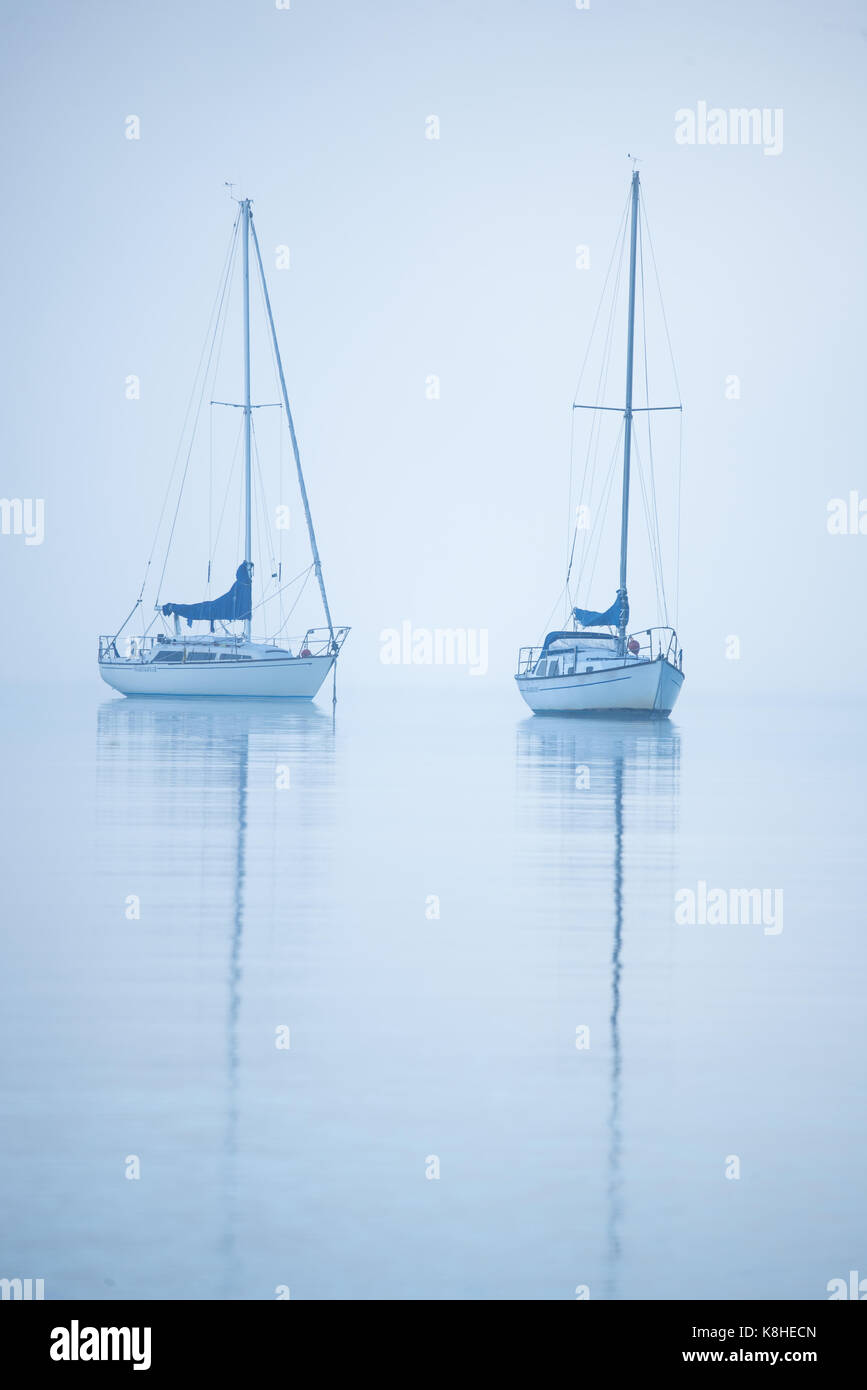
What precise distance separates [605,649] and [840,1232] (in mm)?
47808

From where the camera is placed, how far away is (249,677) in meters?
65.6

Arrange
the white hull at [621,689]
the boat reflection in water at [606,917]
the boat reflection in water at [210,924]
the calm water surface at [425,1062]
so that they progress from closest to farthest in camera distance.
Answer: the calm water surface at [425,1062] < the boat reflection in water at [210,924] < the boat reflection in water at [606,917] < the white hull at [621,689]

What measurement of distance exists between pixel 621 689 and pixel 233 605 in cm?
1929

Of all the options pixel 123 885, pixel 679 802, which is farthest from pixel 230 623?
pixel 123 885

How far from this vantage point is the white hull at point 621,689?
51094mm

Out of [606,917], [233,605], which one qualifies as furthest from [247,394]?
[606,917]

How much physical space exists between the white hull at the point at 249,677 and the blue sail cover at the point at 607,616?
14145mm

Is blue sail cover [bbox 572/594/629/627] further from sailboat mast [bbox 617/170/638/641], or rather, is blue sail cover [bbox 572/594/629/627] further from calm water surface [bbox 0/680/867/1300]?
calm water surface [bbox 0/680/867/1300]

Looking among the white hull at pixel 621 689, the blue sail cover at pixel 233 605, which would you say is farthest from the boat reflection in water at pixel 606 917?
the blue sail cover at pixel 233 605

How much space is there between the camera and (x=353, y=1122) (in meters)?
6.35

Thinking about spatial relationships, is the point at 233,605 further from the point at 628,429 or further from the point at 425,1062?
the point at 425,1062

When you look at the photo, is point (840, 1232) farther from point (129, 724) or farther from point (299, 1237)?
point (129, 724)

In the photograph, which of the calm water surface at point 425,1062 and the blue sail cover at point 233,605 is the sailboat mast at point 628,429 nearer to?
the blue sail cover at point 233,605

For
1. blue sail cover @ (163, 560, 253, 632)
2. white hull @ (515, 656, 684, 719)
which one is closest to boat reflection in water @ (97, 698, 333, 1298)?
white hull @ (515, 656, 684, 719)
